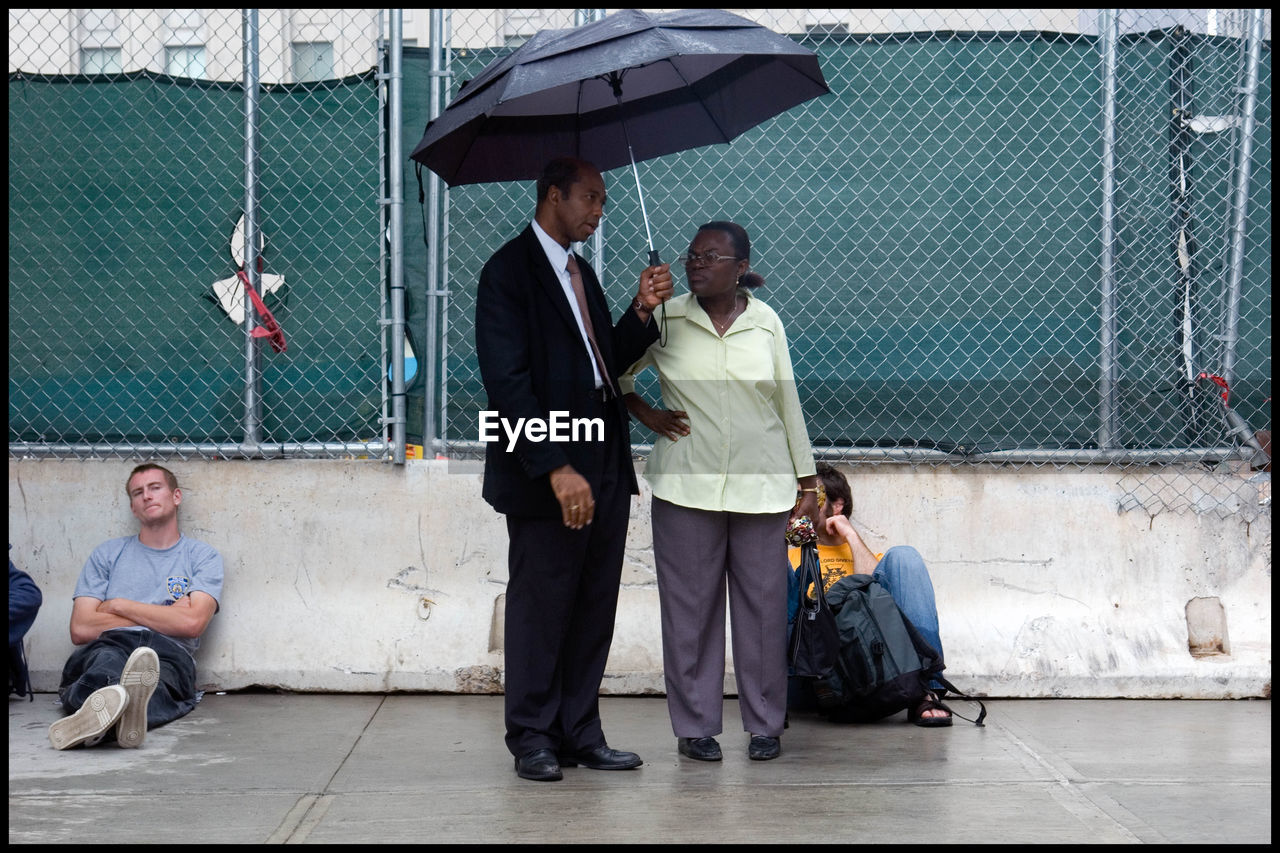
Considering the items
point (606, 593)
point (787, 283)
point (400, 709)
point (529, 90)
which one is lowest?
point (400, 709)

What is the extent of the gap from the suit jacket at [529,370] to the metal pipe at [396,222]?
1.59 metres

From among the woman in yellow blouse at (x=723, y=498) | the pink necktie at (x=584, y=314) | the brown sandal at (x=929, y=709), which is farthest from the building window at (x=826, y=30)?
the brown sandal at (x=929, y=709)

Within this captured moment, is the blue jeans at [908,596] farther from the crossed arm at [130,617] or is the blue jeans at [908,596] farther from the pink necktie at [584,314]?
the crossed arm at [130,617]

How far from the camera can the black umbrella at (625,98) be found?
13.9 feet

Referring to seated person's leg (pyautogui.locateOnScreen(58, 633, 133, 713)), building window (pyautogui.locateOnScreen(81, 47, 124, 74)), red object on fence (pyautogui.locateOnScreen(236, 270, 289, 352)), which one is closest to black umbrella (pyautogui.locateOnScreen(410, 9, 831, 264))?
red object on fence (pyautogui.locateOnScreen(236, 270, 289, 352))

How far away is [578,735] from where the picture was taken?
468 centimetres

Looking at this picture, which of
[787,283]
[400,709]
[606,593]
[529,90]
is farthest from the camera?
[787,283]

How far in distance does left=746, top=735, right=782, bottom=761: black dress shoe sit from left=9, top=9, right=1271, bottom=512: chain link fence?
1.71m

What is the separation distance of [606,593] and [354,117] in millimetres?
2774

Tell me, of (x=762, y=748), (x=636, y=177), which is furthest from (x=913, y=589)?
(x=636, y=177)

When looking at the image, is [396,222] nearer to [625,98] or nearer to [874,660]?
[625,98]

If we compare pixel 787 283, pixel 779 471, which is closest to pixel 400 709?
pixel 779 471

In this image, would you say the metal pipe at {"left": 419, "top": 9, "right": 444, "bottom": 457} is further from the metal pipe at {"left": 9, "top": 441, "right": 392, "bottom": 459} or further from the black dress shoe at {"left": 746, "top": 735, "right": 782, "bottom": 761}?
the black dress shoe at {"left": 746, "top": 735, "right": 782, "bottom": 761}

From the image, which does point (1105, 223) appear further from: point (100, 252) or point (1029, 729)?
point (100, 252)
